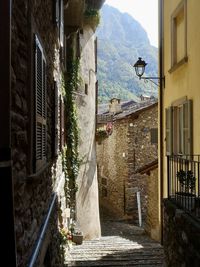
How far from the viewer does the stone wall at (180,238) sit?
509 cm

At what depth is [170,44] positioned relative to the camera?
36.2 ft

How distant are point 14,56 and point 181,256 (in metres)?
3.95

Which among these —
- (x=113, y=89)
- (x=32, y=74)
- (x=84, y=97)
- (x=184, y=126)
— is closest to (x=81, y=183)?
(x=84, y=97)

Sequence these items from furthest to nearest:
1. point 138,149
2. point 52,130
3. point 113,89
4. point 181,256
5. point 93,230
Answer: point 113,89 < point 138,149 < point 93,230 < point 52,130 < point 181,256

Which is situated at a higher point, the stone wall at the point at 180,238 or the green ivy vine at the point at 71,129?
the green ivy vine at the point at 71,129

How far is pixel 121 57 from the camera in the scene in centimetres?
11544

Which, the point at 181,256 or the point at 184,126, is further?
the point at 184,126

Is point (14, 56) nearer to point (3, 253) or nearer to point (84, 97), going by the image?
point (3, 253)

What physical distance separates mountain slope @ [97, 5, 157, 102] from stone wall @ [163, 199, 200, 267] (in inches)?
1788

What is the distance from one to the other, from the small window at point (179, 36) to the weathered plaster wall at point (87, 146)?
507cm

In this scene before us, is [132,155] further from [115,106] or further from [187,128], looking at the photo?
[187,128]

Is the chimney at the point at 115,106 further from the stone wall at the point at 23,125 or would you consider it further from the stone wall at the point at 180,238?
the stone wall at the point at 23,125

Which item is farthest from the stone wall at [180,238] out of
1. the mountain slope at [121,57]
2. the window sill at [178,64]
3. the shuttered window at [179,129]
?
the mountain slope at [121,57]

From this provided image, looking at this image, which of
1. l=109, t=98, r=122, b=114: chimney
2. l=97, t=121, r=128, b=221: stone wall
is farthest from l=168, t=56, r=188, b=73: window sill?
l=109, t=98, r=122, b=114: chimney
